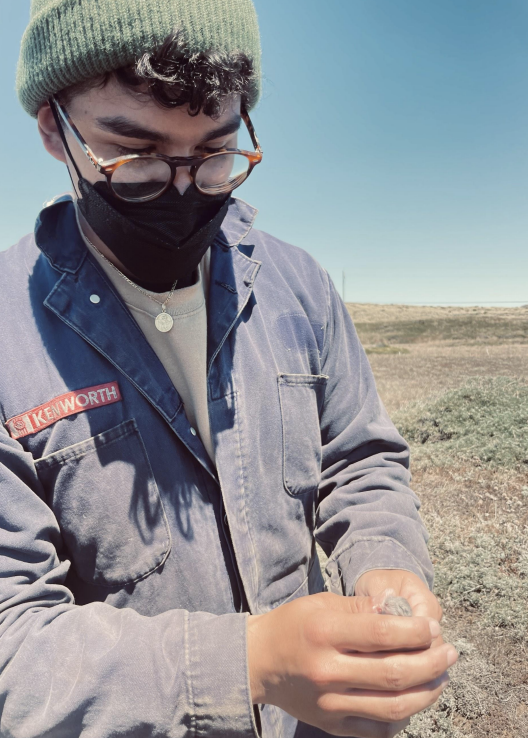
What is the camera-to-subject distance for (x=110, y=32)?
1.37 metres

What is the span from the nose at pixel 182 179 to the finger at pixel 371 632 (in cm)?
125

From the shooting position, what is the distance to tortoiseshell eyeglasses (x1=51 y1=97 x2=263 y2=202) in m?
1.49

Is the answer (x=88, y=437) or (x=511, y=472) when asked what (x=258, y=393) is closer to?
(x=88, y=437)

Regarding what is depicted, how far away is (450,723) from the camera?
312 cm

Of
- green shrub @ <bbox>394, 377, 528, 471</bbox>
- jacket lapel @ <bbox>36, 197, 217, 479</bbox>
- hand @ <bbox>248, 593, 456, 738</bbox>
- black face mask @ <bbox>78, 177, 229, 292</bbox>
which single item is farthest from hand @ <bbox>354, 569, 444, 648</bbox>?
green shrub @ <bbox>394, 377, 528, 471</bbox>

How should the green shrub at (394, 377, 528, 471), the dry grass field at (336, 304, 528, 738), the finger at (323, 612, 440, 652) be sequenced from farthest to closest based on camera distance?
1. the green shrub at (394, 377, 528, 471)
2. the dry grass field at (336, 304, 528, 738)
3. the finger at (323, 612, 440, 652)

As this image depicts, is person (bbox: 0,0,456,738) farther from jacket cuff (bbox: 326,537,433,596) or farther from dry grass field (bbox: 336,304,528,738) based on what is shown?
dry grass field (bbox: 336,304,528,738)

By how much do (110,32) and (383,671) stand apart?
1.68m

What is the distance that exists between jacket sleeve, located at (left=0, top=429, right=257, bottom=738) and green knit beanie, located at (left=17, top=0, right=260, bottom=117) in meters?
1.34

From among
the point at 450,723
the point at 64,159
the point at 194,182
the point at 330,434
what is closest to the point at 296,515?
the point at 330,434

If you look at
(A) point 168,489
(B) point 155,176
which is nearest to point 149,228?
(B) point 155,176

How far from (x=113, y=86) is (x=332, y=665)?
1.53 metres

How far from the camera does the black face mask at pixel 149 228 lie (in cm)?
157

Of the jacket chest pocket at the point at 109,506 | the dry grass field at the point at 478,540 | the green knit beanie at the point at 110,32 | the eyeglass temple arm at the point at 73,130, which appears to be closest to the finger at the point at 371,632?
the jacket chest pocket at the point at 109,506
